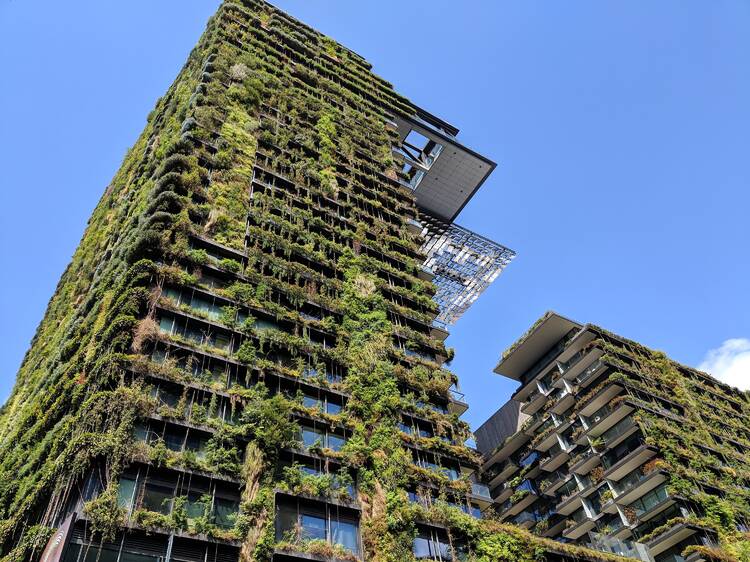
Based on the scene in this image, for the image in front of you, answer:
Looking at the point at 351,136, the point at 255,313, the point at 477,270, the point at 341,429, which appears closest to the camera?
the point at 341,429

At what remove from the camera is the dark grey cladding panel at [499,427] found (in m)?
64.9

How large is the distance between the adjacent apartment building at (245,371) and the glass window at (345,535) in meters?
0.13

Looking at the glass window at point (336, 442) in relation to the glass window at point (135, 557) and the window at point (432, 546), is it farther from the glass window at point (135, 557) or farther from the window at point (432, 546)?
the glass window at point (135, 557)

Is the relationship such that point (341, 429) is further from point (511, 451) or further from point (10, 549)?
point (511, 451)

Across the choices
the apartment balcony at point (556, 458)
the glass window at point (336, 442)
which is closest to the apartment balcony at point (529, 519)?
the apartment balcony at point (556, 458)

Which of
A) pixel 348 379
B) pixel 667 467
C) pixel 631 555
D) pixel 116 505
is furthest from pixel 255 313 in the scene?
pixel 667 467

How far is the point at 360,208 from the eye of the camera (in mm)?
45562

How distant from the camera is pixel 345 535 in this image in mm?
25547

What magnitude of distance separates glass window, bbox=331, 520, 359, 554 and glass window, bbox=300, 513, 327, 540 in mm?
402

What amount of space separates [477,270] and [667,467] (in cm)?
2888

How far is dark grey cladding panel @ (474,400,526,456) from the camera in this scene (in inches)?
2557

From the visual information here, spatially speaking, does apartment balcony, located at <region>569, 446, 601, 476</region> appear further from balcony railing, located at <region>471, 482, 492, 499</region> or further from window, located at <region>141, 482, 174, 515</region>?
window, located at <region>141, 482, 174, 515</region>

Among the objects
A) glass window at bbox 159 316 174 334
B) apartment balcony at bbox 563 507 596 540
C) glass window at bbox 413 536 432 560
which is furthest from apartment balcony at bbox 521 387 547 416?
glass window at bbox 159 316 174 334

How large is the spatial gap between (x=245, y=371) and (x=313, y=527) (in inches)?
287
